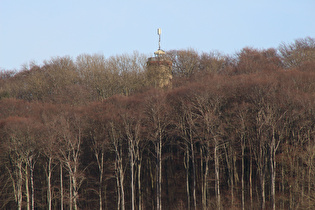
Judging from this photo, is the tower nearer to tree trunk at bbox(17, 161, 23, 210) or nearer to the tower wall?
the tower wall

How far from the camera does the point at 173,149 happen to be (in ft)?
201

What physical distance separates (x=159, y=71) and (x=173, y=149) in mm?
23740

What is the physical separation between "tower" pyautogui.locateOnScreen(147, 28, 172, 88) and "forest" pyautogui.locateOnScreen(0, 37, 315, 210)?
14855 millimetres

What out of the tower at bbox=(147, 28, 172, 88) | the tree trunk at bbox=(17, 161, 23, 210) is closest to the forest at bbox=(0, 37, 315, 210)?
the tree trunk at bbox=(17, 161, 23, 210)

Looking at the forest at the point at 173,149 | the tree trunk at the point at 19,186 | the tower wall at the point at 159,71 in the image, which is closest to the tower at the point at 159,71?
the tower wall at the point at 159,71

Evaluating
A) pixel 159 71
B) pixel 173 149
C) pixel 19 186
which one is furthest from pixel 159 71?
pixel 19 186

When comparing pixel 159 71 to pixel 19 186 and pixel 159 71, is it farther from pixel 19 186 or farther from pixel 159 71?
pixel 19 186

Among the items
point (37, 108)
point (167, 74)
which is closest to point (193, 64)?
point (167, 74)

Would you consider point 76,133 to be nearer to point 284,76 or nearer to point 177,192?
point 177,192

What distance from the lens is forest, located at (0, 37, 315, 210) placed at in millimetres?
48781

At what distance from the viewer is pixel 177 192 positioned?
57219 mm

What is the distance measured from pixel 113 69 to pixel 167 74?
9487 millimetres

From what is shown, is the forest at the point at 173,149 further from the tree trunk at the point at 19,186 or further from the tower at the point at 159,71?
the tower at the point at 159,71

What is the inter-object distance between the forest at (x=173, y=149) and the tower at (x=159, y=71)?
14855 mm
